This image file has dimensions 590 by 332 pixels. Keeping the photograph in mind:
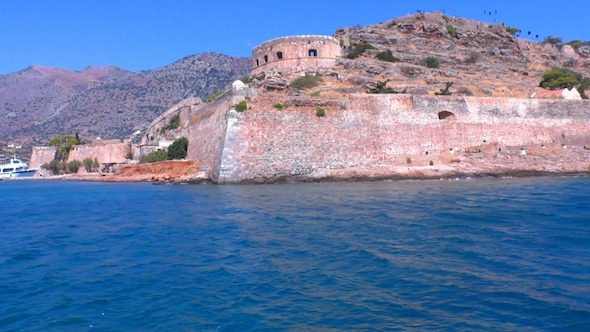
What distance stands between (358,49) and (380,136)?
14805mm

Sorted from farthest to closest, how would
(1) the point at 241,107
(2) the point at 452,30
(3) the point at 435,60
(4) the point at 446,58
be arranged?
1. (2) the point at 452,30
2. (4) the point at 446,58
3. (3) the point at 435,60
4. (1) the point at 241,107

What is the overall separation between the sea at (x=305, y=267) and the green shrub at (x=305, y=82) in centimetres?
1509

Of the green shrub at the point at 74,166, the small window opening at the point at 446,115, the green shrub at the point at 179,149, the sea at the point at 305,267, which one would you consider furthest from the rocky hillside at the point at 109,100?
the sea at the point at 305,267

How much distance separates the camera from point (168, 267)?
723cm

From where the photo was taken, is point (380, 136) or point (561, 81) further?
point (561, 81)

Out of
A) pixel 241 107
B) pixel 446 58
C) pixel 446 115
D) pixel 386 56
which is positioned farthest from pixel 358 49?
pixel 241 107

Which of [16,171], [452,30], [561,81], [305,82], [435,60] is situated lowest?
[16,171]

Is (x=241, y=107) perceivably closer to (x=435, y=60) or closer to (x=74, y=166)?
(x=435, y=60)

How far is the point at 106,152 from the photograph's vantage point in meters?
35.3

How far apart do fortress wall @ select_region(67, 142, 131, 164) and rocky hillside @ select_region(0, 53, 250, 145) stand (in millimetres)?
36683

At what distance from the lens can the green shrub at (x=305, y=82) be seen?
27.6 meters

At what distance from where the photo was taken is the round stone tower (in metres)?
31.8

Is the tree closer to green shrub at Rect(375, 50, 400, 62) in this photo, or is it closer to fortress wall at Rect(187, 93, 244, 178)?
green shrub at Rect(375, 50, 400, 62)

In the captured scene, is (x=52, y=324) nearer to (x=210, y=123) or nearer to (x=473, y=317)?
(x=473, y=317)
